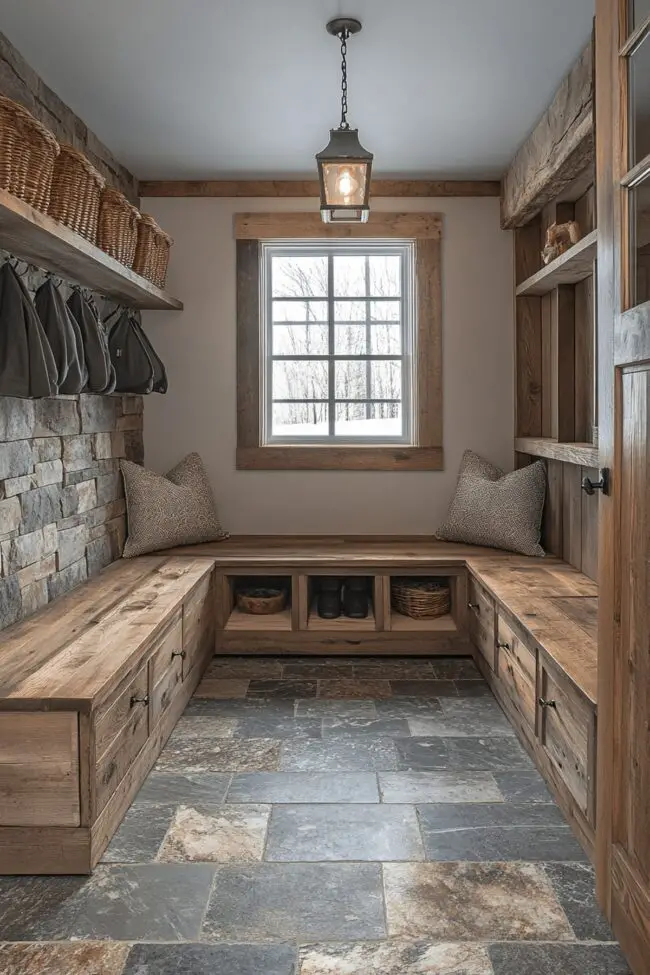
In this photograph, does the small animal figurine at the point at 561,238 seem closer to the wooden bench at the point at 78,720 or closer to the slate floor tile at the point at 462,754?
the slate floor tile at the point at 462,754

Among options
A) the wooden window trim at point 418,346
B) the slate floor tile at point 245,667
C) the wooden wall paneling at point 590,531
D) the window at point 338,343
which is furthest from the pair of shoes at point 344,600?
the wooden wall paneling at point 590,531

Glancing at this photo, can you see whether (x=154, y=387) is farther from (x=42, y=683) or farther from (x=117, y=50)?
(x=42, y=683)

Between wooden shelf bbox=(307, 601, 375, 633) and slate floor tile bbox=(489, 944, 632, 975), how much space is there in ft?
8.19

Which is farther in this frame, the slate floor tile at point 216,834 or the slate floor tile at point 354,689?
the slate floor tile at point 354,689

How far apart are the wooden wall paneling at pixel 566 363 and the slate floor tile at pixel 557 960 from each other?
2.62 metres

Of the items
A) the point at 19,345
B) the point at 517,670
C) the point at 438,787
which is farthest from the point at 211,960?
the point at 19,345

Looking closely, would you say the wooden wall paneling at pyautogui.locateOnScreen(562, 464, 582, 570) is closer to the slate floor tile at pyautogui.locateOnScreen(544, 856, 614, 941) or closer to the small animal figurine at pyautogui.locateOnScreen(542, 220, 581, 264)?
the small animal figurine at pyautogui.locateOnScreen(542, 220, 581, 264)

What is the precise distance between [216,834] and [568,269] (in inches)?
111

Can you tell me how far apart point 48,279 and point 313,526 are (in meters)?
2.31

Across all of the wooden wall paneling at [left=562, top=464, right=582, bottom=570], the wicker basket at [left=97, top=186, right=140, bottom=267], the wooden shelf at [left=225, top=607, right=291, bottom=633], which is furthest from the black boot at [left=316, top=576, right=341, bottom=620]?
the wicker basket at [left=97, top=186, right=140, bottom=267]

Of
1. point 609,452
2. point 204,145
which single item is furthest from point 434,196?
point 609,452

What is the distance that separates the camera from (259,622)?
455 centimetres

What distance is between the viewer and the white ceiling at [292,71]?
2945 mm

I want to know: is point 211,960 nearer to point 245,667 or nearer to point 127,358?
point 245,667
